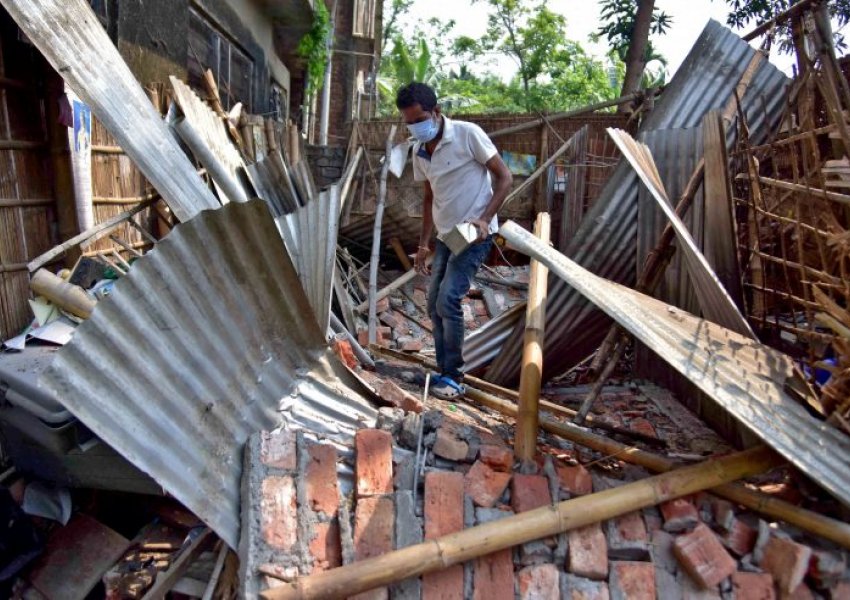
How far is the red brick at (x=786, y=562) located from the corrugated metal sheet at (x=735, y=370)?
0.24 m

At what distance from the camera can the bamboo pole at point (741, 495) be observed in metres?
2.07

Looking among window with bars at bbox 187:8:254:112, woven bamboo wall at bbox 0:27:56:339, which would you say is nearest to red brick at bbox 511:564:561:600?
woven bamboo wall at bbox 0:27:56:339

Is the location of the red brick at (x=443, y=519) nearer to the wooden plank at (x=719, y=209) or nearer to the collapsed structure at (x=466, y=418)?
the collapsed structure at (x=466, y=418)

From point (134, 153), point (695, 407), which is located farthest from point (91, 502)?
point (695, 407)

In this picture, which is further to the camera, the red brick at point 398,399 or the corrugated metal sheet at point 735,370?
the red brick at point 398,399

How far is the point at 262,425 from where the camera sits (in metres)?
2.37

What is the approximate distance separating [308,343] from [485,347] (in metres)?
1.44

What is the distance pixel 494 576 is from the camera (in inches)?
83.2

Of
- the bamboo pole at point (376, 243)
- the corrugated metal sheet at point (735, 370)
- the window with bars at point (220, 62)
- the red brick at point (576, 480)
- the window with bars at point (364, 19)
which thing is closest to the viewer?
the corrugated metal sheet at point (735, 370)

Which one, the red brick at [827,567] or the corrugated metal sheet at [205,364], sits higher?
the corrugated metal sheet at [205,364]

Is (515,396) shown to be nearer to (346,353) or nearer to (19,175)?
(346,353)

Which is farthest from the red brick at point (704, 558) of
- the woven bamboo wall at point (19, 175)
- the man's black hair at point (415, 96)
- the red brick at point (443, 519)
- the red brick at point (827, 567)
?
the woven bamboo wall at point (19, 175)

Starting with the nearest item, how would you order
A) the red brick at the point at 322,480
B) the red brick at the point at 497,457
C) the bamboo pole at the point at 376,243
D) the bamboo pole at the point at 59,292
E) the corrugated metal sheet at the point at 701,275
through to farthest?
the red brick at the point at 322,480, the red brick at the point at 497,457, the corrugated metal sheet at the point at 701,275, the bamboo pole at the point at 59,292, the bamboo pole at the point at 376,243

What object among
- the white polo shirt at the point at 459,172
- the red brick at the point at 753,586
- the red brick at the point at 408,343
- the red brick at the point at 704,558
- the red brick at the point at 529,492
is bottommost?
the red brick at the point at 408,343
